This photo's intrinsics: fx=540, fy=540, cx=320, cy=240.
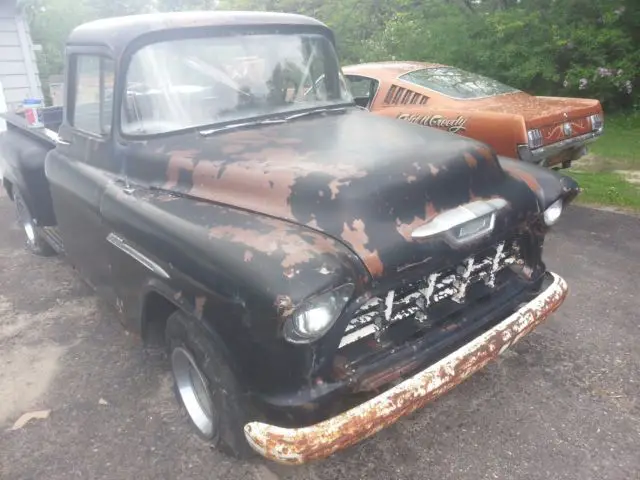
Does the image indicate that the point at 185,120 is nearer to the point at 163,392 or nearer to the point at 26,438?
the point at 163,392

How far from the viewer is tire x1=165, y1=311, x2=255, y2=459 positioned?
232 cm

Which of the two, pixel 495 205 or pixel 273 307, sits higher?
pixel 495 205

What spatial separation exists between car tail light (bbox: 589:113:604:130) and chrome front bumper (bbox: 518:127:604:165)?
0.38 ft

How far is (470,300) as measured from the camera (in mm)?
2701

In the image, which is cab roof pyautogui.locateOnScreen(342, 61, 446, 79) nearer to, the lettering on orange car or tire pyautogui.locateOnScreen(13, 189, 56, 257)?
the lettering on orange car

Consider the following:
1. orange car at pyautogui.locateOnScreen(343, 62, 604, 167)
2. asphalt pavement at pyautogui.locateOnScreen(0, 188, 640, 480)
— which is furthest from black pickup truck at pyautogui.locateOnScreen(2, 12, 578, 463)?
orange car at pyautogui.locateOnScreen(343, 62, 604, 167)

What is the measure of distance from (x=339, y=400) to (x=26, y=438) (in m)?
1.93

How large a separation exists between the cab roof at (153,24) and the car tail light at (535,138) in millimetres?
2964

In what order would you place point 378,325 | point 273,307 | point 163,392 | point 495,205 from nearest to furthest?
point 273,307 < point 378,325 < point 495,205 < point 163,392

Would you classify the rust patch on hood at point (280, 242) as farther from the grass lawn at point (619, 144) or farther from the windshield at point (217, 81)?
the grass lawn at point (619, 144)

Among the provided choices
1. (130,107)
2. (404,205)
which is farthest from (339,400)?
(130,107)

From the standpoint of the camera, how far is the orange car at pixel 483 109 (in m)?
5.66

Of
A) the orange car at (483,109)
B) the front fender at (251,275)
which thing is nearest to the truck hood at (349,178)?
the front fender at (251,275)

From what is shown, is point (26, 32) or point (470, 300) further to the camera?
point (26, 32)
